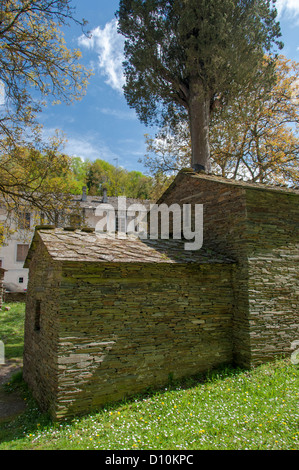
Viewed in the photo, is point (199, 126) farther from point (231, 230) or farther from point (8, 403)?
point (8, 403)

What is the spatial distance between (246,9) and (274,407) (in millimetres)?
13635

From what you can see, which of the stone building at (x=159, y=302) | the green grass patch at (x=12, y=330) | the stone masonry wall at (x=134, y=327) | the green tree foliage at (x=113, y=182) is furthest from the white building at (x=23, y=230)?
the stone masonry wall at (x=134, y=327)

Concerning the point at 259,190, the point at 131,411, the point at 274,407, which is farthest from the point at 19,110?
the point at 274,407

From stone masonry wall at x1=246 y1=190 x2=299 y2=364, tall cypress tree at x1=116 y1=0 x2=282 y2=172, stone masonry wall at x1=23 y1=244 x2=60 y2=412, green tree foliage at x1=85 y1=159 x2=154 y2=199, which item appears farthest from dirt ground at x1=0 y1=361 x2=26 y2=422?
green tree foliage at x1=85 y1=159 x2=154 y2=199

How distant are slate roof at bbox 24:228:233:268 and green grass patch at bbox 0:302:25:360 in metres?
5.99

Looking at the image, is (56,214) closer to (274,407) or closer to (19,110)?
(19,110)

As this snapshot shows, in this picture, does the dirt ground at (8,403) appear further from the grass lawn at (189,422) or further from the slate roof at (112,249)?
the slate roof at (112,249)

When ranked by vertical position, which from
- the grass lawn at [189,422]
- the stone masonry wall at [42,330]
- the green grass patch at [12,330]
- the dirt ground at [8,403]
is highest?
the stone masonry wall at [42,330]

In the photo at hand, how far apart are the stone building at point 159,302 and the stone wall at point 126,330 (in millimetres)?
19

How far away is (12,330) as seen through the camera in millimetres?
13633

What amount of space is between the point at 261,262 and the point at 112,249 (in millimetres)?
3532

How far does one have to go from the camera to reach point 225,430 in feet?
14.2

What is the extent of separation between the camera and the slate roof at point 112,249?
207 inches

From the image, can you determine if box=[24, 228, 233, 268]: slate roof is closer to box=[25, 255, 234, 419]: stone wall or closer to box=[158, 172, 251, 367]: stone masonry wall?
box=[25, 255, 234, 419]: stone wall
